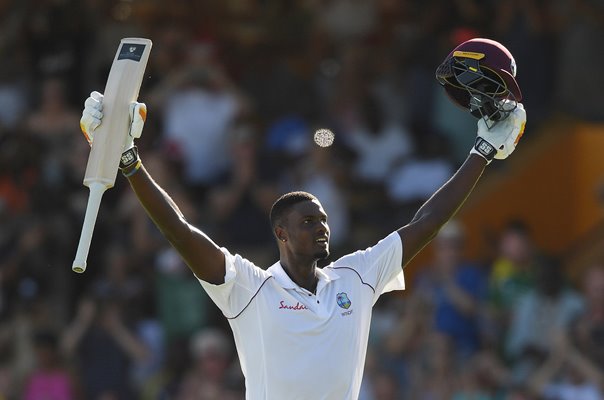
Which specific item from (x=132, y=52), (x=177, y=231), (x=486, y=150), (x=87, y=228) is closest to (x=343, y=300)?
(x=177, y=231)

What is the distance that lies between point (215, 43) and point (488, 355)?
13.6ft

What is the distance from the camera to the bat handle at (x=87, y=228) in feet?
20.3

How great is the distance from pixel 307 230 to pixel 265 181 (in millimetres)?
5559

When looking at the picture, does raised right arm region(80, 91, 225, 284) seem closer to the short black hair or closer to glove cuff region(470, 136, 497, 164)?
the short black hair

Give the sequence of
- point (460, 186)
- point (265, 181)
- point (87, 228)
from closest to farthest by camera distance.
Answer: point (87, 228)
point (460, 186)
point (265, 181)

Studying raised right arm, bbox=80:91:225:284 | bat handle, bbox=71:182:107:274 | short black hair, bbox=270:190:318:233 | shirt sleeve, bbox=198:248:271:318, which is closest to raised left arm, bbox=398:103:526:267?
short black hair, bbox=270:190:318:233

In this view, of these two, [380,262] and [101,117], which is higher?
[101,117]

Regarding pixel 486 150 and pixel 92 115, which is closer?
pixel 92 115

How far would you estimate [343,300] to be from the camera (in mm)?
6574

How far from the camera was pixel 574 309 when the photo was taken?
35.5 ft

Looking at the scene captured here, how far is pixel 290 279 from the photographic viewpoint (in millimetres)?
6605

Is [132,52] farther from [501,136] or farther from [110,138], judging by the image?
[501,136]

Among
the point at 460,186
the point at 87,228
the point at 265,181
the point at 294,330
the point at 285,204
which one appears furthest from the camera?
the point at 265,181

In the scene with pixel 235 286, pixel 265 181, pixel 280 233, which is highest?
pixel 280 233
